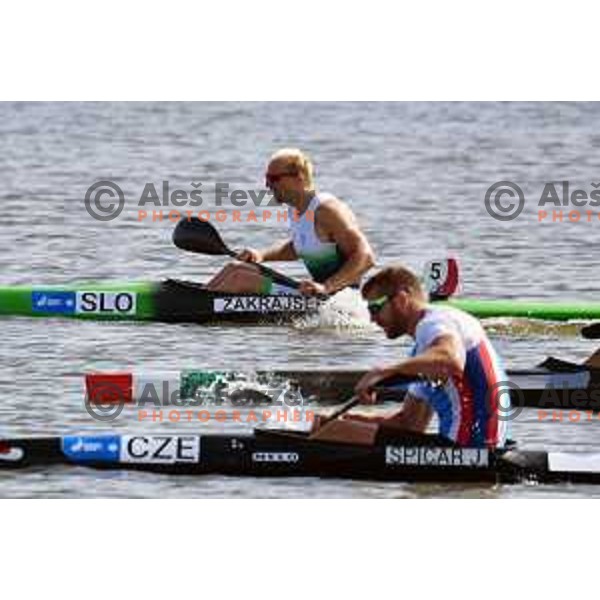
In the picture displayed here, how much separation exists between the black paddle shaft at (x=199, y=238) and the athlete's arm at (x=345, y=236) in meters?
0.35

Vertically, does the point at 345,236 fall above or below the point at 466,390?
above

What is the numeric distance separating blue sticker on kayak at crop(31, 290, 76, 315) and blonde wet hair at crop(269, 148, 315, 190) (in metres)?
0.94

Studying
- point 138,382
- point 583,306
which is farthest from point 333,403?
point 583,306

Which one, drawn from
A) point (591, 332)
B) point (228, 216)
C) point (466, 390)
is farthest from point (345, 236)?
point (466, 390)

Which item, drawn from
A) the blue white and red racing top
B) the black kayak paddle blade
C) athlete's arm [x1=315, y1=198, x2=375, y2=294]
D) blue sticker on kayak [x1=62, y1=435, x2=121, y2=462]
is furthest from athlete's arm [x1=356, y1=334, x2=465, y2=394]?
athlete's arm [x1=315, y1=198, x2=375, y2=294]

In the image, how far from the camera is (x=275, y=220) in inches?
406

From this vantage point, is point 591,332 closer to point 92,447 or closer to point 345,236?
point 345,236

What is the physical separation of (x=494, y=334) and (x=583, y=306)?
1.32ft

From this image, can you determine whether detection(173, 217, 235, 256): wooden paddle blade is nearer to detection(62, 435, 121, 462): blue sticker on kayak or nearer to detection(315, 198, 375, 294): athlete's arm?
detection(315, 198, 375, 294): athlete's arm

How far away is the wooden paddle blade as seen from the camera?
33.0ft

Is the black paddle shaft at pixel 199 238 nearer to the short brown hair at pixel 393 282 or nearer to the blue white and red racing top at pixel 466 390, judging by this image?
the short brown hair at pixel 393 282

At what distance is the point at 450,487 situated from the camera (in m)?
8.80

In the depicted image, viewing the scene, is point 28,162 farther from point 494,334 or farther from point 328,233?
point 494,334

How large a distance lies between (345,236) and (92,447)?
71.3 inches
